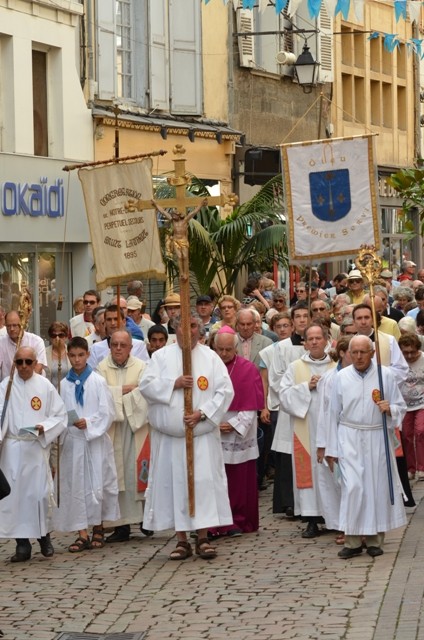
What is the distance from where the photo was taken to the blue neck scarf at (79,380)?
14117mm

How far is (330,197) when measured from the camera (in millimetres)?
17281

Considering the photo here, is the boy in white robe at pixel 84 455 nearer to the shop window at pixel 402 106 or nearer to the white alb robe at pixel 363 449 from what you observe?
the white alb robe at pixel 363 449

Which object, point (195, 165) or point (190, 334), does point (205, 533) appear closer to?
point (190, 334)

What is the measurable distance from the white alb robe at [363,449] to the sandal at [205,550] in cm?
100

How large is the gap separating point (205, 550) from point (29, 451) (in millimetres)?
1557

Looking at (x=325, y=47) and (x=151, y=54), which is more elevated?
(x=325, y=47)

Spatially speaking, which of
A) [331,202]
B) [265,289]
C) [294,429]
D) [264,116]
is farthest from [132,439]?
[264,116]

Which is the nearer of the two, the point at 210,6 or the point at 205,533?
the point at 205,533

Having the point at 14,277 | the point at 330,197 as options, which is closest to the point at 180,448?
the point at 330,197

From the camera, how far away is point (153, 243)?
18.9 m

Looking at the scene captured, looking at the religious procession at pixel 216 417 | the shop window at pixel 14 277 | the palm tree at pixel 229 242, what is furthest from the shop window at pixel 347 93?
the religious procession at pixel 216 417

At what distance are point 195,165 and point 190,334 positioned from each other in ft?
56.8

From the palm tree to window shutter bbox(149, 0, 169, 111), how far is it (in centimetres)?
331

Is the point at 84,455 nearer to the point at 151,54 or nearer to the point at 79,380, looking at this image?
the point at 79,380
